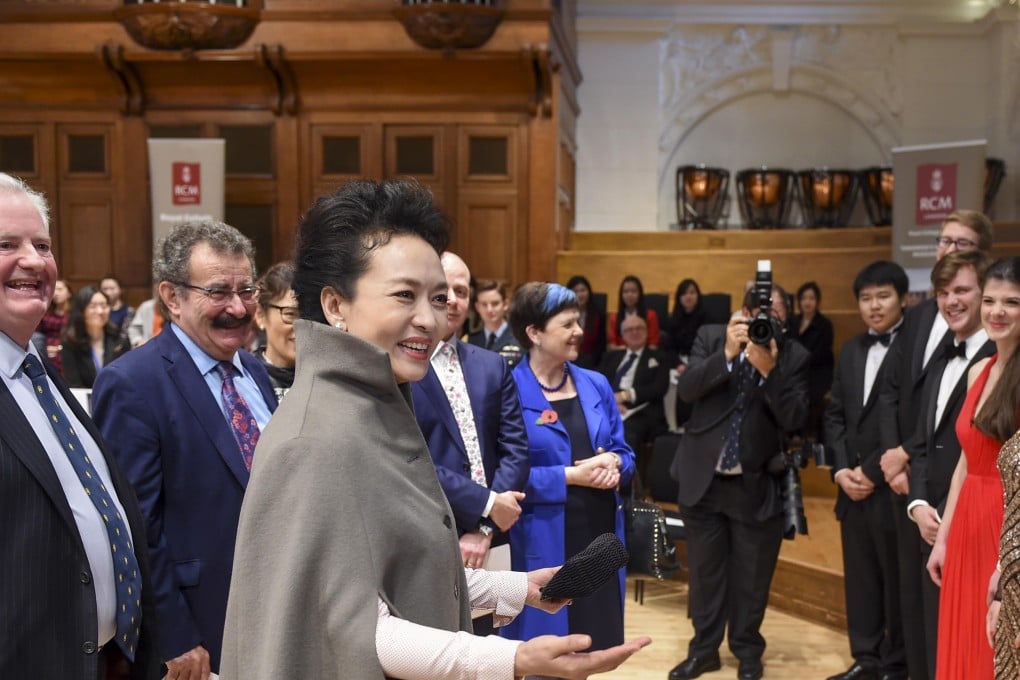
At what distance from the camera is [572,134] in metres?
10.5


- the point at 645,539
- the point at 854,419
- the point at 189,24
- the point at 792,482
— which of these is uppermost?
the point at 189,24

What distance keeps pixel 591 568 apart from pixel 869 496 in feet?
9.26

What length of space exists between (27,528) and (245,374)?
90cm

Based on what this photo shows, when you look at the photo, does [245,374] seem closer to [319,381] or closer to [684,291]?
[319,381]

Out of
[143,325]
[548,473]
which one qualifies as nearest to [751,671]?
[548,473]

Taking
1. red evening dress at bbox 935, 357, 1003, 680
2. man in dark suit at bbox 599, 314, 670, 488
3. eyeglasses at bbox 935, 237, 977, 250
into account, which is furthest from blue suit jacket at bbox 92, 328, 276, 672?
man in dark suit at bbox 599, 314, 670, 488

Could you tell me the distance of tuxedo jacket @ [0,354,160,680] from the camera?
→ 1.53 meters

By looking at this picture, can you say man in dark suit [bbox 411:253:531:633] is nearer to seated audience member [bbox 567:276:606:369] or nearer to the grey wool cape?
the grey wool cape

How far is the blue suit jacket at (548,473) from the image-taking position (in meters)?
3.04

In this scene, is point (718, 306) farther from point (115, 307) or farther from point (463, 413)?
point (463, 413)

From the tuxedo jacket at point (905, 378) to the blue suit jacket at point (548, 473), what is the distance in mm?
1054

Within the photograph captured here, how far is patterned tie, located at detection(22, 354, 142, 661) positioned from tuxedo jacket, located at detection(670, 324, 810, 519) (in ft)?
8.46

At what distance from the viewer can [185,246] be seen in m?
2.32

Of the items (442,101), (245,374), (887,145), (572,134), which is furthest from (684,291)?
(245,374)
